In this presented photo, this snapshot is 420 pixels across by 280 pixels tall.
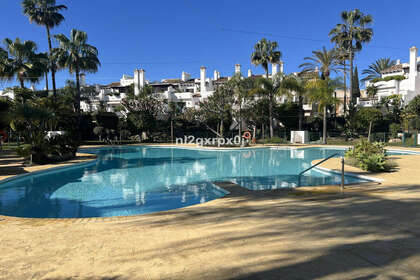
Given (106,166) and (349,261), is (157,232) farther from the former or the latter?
(106,166)

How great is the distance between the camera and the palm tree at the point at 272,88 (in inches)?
1133

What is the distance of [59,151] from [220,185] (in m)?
11.6

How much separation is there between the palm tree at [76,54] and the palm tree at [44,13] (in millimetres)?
1075

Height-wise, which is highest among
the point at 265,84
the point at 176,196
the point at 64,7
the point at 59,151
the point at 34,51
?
the point at 64,7

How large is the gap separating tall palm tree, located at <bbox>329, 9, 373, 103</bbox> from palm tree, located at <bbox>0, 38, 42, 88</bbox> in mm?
32803

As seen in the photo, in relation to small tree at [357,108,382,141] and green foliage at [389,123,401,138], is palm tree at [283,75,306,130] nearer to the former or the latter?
small tree at [357,108,382,141]

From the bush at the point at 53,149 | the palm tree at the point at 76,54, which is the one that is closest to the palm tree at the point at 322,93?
the bush at the point at 53,149

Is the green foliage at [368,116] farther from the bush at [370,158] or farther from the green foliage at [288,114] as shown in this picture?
the bush at [370,158]

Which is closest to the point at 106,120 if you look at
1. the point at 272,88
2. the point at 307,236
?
the point at 272,88

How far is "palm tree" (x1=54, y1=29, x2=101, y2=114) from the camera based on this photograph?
3008 cm

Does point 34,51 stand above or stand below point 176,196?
above

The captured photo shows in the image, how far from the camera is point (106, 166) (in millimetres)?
15516

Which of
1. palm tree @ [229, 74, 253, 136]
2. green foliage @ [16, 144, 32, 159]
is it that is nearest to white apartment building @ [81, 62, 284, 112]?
palm tree @ [229, 74, 253, 136]

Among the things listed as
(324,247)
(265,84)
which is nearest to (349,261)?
(324,247)
